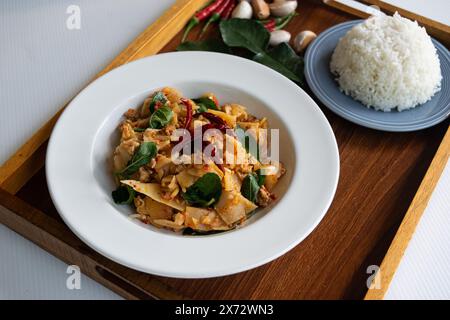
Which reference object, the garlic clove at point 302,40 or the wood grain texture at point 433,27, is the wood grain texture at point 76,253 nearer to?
the garlic clove at point 302,40

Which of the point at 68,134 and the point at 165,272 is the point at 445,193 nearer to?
the point at 165,272

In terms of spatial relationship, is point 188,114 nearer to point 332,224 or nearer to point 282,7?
point 332,224

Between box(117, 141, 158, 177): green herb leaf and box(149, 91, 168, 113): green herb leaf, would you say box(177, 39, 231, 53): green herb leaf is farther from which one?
box(117, 141, 158, 177): green herb leaf

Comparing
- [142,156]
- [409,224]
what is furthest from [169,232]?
[409,224]

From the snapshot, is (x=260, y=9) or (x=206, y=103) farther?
(x=260, y=9)

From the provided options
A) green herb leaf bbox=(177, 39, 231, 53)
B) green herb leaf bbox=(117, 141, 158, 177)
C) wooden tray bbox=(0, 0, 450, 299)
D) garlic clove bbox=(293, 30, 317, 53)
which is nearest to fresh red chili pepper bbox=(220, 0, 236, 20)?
green herb leaf bbox=(177, 39, 231, 53)

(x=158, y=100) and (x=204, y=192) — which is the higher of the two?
(x=158, y=100)

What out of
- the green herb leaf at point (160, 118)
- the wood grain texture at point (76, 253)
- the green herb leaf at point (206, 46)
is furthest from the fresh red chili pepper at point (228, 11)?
the wood grain texture at point (76, 253)
